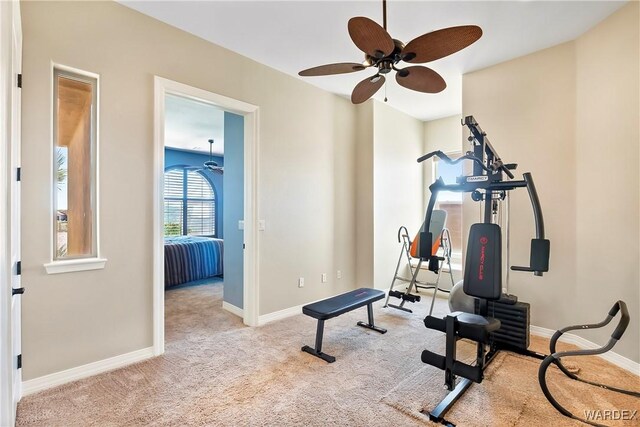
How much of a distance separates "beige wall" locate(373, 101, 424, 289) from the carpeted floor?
1.75m

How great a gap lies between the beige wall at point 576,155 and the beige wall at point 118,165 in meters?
2.41

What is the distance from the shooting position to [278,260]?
12.7ft

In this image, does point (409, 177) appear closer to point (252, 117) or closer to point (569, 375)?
point (252, 117)

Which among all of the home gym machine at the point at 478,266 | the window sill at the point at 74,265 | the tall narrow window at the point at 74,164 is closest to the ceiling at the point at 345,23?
the tall narrow window at the point at 74,164

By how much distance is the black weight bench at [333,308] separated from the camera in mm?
2827

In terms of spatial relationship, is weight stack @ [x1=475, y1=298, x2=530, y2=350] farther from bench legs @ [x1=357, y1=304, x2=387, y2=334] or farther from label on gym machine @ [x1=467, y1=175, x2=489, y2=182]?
label on gym machine @ [x1=467, y1=175, x2=489, y2=182]

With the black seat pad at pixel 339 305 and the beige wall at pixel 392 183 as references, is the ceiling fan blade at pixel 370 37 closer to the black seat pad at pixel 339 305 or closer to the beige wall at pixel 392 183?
the black seat pad at pixel 339 305

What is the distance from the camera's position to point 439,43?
1.78 metres

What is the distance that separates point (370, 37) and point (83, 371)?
3058mm

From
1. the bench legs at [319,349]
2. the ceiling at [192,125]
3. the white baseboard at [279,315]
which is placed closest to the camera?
the bench legs at [319,349]

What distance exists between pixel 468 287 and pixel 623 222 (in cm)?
153

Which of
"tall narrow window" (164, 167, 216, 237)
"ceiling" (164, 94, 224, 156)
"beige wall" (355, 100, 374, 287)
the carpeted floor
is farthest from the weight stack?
"tall narrow window" (164, 167, 216, 237)

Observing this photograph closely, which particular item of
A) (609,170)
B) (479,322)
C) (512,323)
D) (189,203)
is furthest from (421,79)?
(189,203)

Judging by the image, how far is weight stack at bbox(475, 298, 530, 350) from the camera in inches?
113
